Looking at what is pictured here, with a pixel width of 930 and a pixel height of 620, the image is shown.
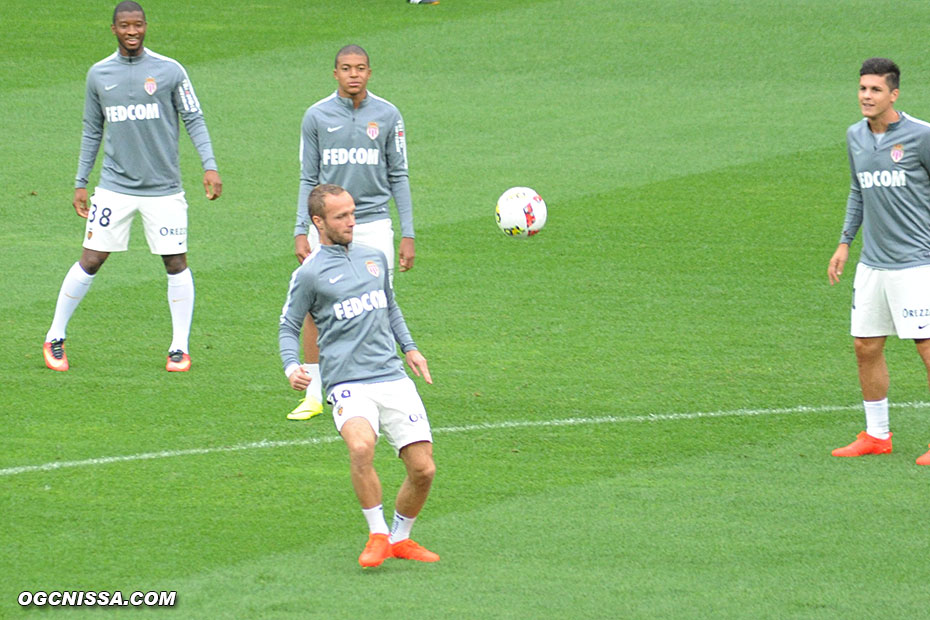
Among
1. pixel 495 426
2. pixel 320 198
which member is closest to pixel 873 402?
pixel 495 426

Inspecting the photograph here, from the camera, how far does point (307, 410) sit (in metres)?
9.96

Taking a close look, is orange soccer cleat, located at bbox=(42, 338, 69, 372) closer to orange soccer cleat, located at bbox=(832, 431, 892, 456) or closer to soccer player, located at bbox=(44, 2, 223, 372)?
soccer player, located at bbox=(44, 2, 223, 372)

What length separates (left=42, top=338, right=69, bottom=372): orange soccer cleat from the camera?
10938 millimetres

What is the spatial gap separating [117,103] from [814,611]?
6.43 meters

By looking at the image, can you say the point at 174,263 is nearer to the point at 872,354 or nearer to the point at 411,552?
the point at 411,552

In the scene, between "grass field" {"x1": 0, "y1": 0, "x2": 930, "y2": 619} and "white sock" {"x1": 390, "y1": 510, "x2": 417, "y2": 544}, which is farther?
"white sock" {"x1": 390, "y1": 510, "x2": 417, "y2": 544}

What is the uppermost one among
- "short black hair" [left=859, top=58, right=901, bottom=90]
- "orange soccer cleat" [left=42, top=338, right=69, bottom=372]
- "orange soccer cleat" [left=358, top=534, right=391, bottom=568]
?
"short black hair" [left=859, top=58, right=901, bottom=90]

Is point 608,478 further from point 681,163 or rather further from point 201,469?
point 681,163

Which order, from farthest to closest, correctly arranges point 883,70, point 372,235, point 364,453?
point 372,235, point 883,70, point 364,453

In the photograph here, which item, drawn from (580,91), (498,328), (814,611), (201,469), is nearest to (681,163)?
(580,91)

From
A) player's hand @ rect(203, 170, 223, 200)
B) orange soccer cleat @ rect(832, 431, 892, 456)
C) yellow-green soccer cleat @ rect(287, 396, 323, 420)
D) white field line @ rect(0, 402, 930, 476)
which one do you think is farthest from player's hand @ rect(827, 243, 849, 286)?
player's hand @ rect(203, 170, 223, 200)

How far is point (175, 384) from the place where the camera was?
34.9 ft

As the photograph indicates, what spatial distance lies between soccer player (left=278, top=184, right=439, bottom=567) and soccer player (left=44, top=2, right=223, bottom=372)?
3.50 m

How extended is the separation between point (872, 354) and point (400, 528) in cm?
337
